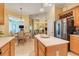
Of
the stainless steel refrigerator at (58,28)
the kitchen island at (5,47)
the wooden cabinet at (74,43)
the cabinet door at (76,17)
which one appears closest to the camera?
the kitchen island at (5,47)

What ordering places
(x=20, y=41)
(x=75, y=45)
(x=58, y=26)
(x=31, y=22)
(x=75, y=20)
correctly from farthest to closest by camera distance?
(x=31, y=22)
(x=20, y=41)
(x=58, y=26)
(x=75, y=20)
(x=75, y=45)

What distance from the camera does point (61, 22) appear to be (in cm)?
560

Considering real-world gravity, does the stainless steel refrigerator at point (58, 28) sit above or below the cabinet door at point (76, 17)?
below

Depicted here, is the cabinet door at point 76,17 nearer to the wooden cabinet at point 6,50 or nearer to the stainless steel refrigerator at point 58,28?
the stainless steel refrigerator at point 58,28

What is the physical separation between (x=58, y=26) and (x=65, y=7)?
0.99 m

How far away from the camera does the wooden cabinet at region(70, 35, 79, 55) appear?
4520 mm

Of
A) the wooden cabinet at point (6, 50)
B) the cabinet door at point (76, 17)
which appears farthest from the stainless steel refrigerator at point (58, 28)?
the wooden cabinet at point (6, 50)

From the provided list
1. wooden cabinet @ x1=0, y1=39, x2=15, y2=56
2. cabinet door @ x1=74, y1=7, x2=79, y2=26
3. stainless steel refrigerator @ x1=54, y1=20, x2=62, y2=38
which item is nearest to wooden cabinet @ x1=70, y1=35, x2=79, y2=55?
cabinet door @ x1=74, y1=7, x2=79, y2=26

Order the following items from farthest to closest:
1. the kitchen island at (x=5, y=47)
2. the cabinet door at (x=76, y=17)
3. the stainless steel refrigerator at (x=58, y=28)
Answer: the stainless steel refrigerator at (x=58, y=28)
the cabinet door at (x=76, y=17)
the kitchen island at (x=5, y=47)

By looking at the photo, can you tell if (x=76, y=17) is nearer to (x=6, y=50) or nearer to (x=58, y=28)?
(x=58, y=28)

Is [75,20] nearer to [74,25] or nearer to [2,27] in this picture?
[74,25]

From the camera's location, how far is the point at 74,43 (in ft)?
15.5

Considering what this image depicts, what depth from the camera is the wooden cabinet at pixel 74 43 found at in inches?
178

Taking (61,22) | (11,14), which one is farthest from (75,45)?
(11,14)
